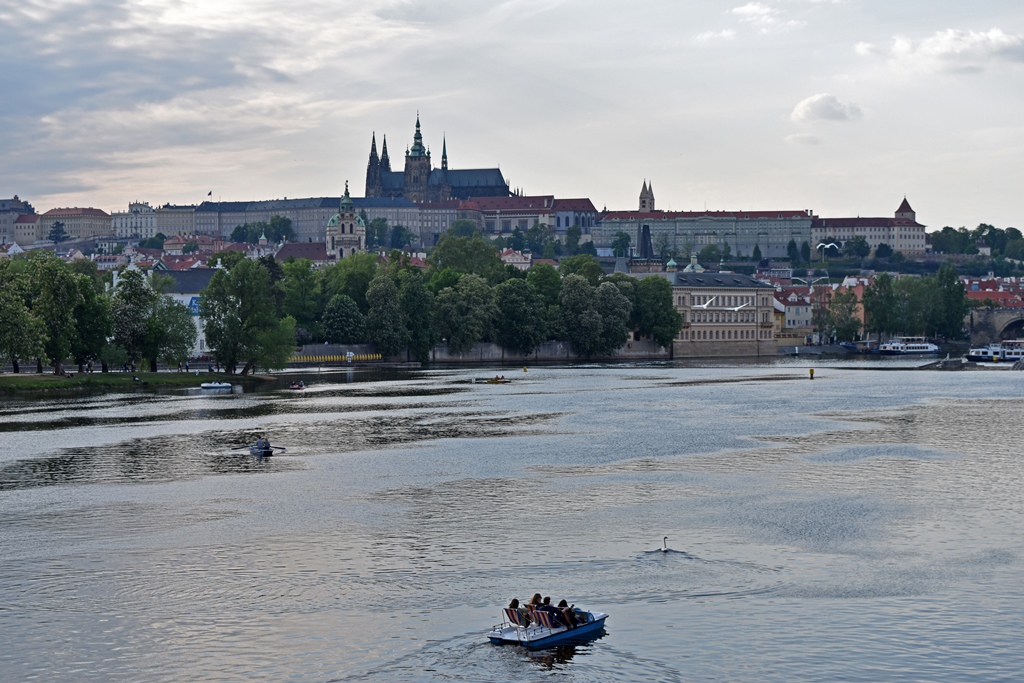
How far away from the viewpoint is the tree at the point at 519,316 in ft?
512

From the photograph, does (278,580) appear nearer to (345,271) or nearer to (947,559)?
(947,559)

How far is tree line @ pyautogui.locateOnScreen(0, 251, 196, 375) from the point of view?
9381 centimetres

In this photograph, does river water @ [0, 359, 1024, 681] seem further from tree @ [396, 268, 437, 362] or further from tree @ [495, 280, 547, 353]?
tree @ [495, 280, 547, 353]

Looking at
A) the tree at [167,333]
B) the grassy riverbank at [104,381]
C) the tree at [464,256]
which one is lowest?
the grassy riverbank at [104,381]

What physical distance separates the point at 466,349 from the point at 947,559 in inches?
4619

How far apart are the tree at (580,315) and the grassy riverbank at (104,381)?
174 feet

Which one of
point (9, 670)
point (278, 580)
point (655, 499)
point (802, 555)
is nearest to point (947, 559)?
point (802, 555)

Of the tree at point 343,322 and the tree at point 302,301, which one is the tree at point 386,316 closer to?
the tree at point 343,322

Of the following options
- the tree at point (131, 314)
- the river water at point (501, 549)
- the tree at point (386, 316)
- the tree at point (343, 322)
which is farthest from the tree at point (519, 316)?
the river water at point (501, 549)

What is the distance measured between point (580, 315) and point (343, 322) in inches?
1166

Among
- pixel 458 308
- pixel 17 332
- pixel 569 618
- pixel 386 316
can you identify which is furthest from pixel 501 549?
pixel 458 308

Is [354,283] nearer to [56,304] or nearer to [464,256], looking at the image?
[464,256]

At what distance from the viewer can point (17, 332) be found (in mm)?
92500

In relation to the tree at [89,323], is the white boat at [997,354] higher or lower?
lower
